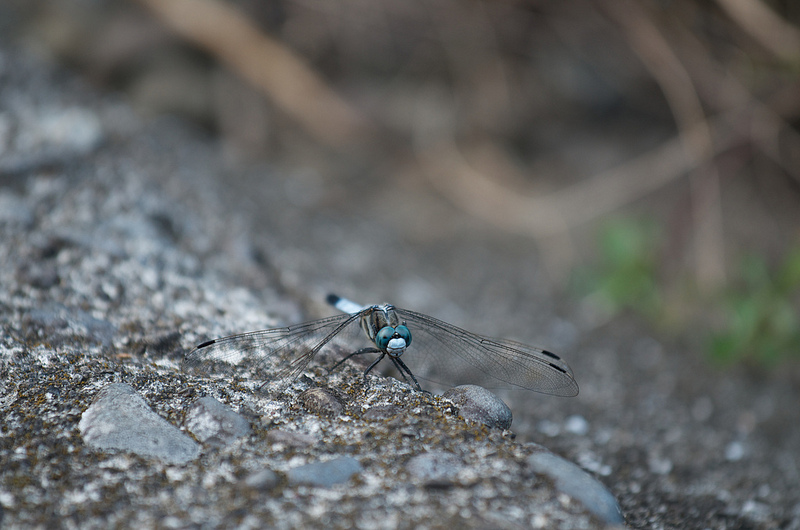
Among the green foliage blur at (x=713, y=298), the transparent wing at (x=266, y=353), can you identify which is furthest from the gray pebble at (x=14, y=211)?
the green foliage blur at (x=713, y=298)

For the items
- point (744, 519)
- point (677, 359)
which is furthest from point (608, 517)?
point (677, 359)

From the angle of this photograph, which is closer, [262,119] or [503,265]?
[503,265]

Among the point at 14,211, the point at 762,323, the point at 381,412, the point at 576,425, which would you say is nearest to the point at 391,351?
the point at 381,412

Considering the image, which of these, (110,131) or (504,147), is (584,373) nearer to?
(504,147)

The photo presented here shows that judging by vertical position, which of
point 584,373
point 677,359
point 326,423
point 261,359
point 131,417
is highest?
point 677,359

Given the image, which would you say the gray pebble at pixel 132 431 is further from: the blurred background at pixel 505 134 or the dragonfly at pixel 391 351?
the blurred background at pixel 505 134

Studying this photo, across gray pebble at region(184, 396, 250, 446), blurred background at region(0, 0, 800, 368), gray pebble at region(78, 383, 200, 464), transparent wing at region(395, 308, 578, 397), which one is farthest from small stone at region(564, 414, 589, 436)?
gray pebble at region(78, 383, 200, 464)
